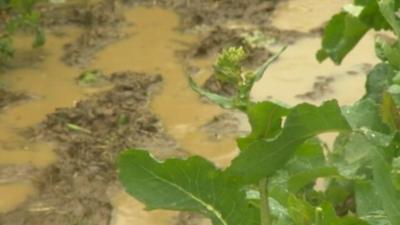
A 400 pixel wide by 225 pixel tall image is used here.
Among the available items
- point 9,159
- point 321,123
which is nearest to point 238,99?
point 321,123

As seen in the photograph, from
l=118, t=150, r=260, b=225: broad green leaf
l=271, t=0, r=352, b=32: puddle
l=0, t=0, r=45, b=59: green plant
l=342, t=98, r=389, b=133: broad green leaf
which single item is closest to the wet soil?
l=0, t=0, r=45, b=59: green plant

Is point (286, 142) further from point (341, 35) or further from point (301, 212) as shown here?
point (341, 35)

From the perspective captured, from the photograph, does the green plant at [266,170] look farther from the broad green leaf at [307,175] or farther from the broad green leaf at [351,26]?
the broad green leaf at [351,26]

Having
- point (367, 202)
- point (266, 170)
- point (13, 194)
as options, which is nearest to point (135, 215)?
point (13, 194)

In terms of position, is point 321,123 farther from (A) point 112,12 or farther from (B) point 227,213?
(A) point 112,12

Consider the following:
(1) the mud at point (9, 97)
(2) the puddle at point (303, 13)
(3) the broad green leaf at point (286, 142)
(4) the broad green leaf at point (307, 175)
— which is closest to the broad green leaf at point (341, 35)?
(4) the broad green leaf at point (307, 175)

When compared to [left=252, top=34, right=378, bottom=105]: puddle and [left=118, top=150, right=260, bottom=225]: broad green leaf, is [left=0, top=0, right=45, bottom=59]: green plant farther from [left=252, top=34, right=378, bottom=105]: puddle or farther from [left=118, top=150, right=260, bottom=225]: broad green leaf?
[left=118, top=150, right=260, bottom=225]: broad green leaf
